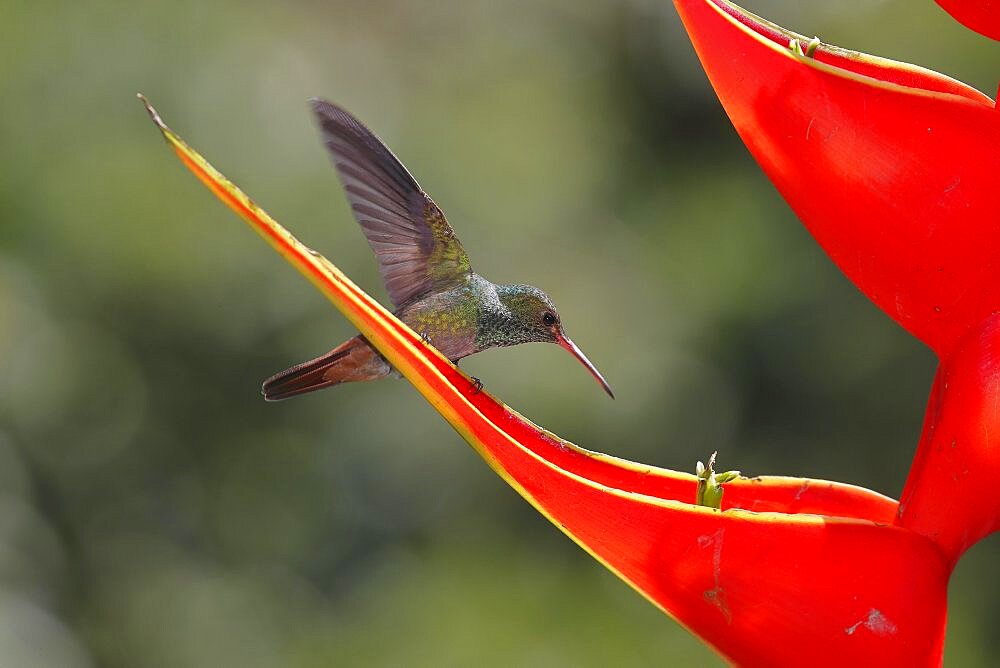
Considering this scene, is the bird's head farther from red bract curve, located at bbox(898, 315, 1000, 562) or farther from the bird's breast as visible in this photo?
red bract curve, located at bbox(898, 315, 1000, 562)

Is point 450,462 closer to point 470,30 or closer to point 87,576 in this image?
point 87,576

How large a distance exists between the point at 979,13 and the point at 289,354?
12.5ft

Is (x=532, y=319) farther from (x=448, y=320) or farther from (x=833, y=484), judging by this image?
(x=833, y=484)

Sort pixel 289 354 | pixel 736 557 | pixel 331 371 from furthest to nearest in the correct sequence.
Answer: pixel 289 354 < pixel 331 371 < pixel 736 557

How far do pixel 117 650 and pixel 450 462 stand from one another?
138 centimetres

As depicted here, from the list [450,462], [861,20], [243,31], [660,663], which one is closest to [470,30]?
[243,31]

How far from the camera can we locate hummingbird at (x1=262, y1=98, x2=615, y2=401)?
148cm

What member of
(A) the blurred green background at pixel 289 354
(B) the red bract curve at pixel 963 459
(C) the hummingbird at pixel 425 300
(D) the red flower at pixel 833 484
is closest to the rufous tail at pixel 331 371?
(C) the hummingbird at pixel 425 300

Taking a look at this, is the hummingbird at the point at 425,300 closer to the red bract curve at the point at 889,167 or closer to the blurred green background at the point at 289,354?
the red bract curve at the point at 889,167

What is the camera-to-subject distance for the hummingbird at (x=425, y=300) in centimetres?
148

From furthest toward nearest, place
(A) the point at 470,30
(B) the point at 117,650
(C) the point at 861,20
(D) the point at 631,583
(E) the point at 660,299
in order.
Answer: (A) the point at 470,30, (C) the point at 861,20, (E) the point at 660,299, (B) the point at 117,650, (D) the point at 631,583

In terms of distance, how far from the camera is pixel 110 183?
4645 mm

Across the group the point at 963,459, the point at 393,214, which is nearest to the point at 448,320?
the point at 393,214

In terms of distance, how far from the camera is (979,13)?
0.81 meters
